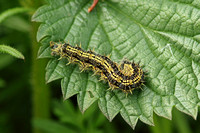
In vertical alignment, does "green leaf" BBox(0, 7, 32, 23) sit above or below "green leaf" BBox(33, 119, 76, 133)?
above

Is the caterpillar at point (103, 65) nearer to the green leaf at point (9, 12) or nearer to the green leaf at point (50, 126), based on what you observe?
the green leaf at point (9, 12)

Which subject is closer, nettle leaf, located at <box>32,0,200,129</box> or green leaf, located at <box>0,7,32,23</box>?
nettle leaf, located at <box>32,0,200,129</box>

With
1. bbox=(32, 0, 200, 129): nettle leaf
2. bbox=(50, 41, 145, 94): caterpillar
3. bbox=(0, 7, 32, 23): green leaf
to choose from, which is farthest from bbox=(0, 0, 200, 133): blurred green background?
bbox=(50, 41, 145, 94): caterpillar

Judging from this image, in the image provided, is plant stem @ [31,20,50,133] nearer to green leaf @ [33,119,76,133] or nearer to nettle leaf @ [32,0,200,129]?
green leaf @ [33,119,76,133]

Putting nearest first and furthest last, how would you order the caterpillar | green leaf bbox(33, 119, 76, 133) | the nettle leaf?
the nettle leaf
the caterpillar
green leaf bbox(33, 119, 76, 133)

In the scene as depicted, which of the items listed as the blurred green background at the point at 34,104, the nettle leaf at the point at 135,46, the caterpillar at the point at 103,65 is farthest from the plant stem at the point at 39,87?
the caterpillar at the point at 103,65

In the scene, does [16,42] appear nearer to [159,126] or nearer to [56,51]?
[56,51]
